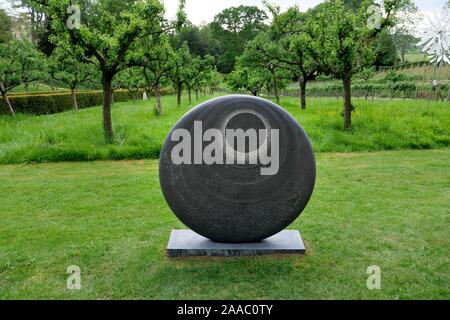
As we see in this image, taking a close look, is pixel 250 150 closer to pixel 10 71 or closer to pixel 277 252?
pixel 277 252

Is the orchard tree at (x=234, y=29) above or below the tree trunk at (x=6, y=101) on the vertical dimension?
above

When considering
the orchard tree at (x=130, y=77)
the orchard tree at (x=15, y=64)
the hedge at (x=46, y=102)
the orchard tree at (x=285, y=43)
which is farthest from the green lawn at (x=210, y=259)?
the orchard tree at (x=130, y=77)

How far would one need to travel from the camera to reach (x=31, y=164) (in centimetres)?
1234

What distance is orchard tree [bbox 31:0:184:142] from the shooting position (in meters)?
12.9

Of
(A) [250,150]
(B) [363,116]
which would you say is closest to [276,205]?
(A) [250,150]

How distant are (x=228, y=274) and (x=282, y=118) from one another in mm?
2072

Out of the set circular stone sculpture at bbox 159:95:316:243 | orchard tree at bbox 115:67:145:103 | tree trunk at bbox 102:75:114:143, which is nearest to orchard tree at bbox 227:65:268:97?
orchard tree at bbox 115:67:145:103

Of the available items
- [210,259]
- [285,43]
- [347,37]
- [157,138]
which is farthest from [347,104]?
[210,259]

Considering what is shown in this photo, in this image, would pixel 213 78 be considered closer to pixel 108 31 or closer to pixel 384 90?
pixel 384 90

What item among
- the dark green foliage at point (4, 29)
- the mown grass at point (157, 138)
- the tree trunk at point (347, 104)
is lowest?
the mown grass at point (157, 138)

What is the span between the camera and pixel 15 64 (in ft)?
76.1

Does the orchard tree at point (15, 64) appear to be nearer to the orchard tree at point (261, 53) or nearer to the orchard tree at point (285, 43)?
the orchard tree at point (261, 53)

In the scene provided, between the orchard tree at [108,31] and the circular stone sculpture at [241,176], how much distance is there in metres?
9.01

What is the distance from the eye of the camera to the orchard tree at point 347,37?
14422 mm
